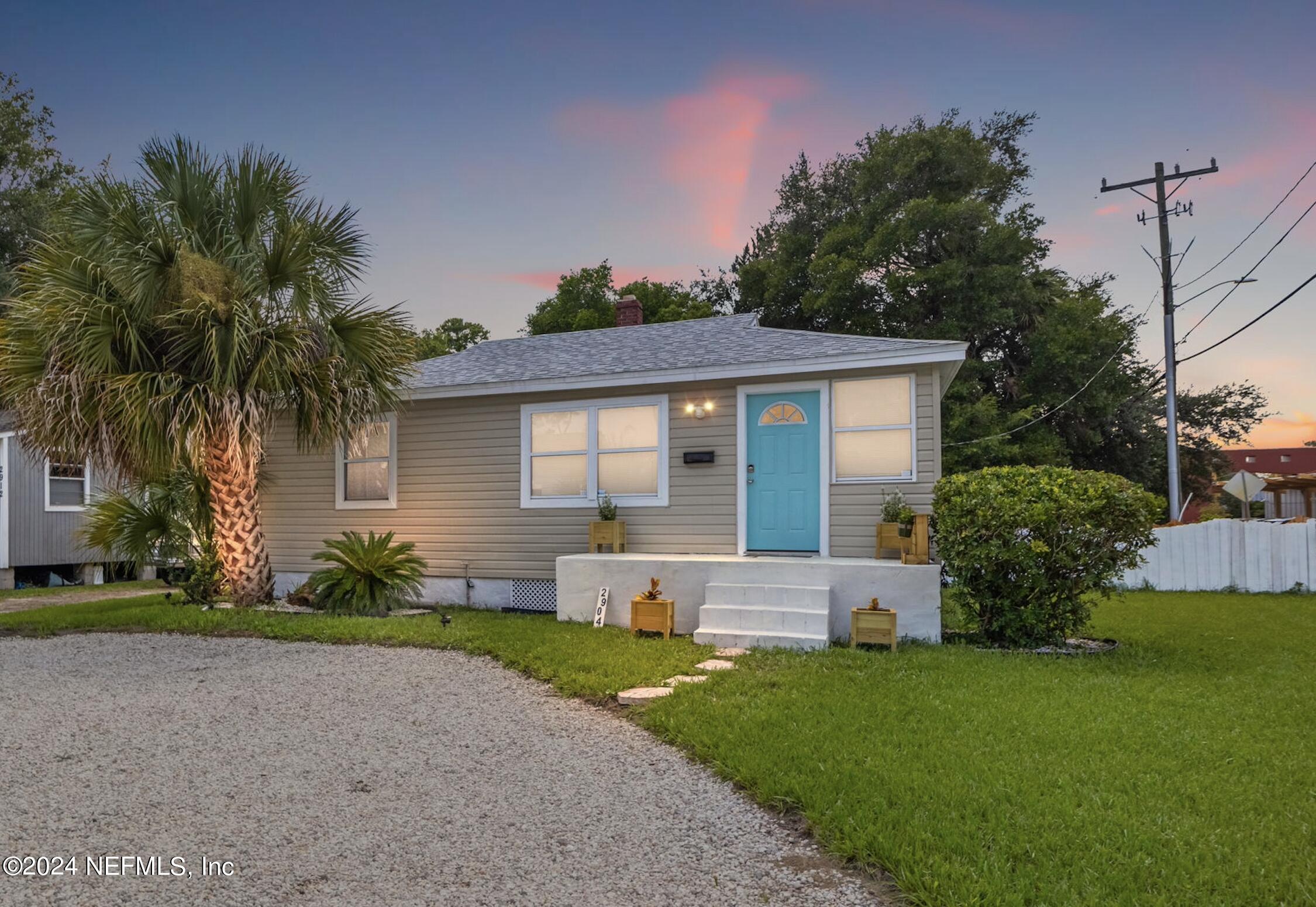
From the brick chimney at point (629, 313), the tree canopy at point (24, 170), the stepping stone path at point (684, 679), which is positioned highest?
the tree canopy at point (24, 170)

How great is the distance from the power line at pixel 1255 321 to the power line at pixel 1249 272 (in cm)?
44

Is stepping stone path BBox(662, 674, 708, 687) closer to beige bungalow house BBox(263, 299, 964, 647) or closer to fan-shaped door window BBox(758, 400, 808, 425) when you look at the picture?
beige bungalow house BBox(263, 299, 964, 647)

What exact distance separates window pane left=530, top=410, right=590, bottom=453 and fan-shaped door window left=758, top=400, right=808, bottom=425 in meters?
2.28

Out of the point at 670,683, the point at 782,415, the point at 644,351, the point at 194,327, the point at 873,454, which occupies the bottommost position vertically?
the point at 670,683

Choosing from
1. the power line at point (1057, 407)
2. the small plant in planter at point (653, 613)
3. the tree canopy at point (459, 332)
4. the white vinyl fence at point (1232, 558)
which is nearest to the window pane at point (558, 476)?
the small plant in planter at point (653, 613)

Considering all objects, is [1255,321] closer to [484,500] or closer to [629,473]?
[629,473]

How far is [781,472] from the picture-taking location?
27.7 feet

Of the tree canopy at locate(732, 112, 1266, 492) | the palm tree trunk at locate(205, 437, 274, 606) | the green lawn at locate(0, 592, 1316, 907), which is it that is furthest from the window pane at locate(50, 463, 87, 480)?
the tree canopy at locate(732, 112, 1266, 492)

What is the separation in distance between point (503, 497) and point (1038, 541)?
20.3 ft

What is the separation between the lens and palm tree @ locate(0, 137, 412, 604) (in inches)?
301

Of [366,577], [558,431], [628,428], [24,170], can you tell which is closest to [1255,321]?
[628,428]

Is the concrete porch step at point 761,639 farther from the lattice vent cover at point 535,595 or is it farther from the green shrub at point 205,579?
the green shrub at point 205,579

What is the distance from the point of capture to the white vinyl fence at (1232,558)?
11.6m

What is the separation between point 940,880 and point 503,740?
259 centimetres
